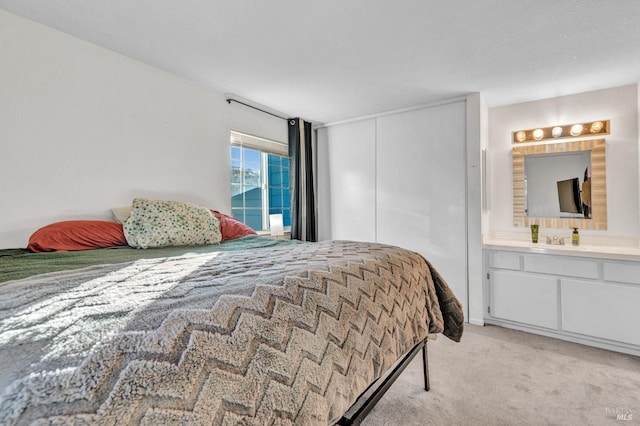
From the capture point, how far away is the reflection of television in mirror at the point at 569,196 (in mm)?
2980

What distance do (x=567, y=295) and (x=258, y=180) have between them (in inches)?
130

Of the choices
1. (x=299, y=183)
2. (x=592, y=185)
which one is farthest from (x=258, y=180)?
(x=592, y=185)

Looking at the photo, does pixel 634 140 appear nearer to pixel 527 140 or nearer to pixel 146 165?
pixel 527 140

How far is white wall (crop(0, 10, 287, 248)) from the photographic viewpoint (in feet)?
5.87

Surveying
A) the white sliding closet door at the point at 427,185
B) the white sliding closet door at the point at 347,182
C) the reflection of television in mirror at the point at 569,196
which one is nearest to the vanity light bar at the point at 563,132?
the reflection of television in mirror at the point at 569,196

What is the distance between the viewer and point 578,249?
2.58 metres

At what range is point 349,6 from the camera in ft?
5.53

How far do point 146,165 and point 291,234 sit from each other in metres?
1.87

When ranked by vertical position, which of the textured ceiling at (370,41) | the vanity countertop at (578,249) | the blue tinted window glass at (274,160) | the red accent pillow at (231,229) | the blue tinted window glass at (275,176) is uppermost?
the textured ceiling at (370,41)

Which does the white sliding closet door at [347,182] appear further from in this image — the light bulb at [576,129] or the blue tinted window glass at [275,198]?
the light bulb at [576,129]

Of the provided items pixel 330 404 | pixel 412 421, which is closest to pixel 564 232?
pixel 412 421

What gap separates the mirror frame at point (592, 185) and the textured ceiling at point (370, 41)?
0.54m

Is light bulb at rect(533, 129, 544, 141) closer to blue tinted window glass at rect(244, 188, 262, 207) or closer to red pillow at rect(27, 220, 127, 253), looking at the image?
blue tinted window glass at rect(244, 188, 262, 207)

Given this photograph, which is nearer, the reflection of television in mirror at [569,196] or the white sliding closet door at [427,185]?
the reflection of television in mirror at [569,196]
